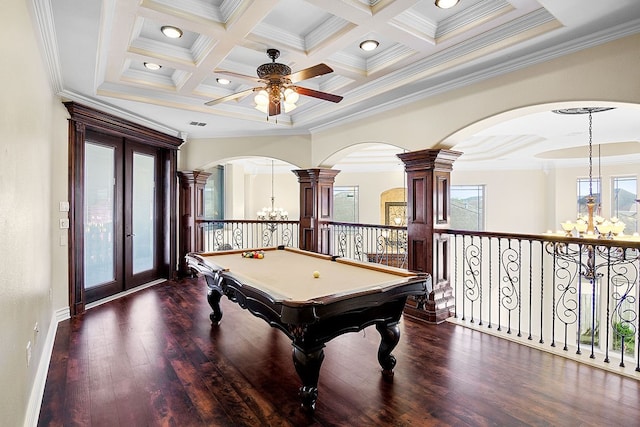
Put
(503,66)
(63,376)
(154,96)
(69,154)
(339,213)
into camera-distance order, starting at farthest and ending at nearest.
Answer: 1. (339,213)
2. (154,96)
3. (69,154)
4. (503,66)
5. (63,376)

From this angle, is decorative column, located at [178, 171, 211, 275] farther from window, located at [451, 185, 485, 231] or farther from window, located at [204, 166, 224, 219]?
window, located at [451, 185, 485, 231]

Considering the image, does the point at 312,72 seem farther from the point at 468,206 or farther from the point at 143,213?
the point at 468,206

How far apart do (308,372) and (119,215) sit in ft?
14.1

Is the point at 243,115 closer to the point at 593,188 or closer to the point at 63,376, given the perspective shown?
the point at 63,376

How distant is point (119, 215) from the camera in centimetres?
525

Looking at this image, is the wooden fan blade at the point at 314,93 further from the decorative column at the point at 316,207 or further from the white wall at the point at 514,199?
the white wall at the point at 514,199

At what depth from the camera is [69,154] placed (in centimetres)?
421

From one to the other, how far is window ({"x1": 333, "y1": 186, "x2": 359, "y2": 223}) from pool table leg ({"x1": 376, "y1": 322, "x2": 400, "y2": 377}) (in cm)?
781

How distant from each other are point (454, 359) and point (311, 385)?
1.51m

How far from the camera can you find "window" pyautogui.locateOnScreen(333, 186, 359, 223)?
1070 cm

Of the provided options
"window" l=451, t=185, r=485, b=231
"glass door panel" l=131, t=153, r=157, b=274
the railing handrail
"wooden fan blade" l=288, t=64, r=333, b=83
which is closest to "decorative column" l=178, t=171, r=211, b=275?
"glass door panel" l=131, t=153, r=157, b=274

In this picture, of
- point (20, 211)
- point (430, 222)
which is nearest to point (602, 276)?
point (430, 222)

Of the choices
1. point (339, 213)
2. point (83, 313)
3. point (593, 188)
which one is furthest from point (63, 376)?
point (593, 188)

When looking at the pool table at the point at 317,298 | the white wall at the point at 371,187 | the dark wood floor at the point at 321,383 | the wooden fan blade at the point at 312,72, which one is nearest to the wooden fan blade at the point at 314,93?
the wooden fan blade at the point at 312,72
